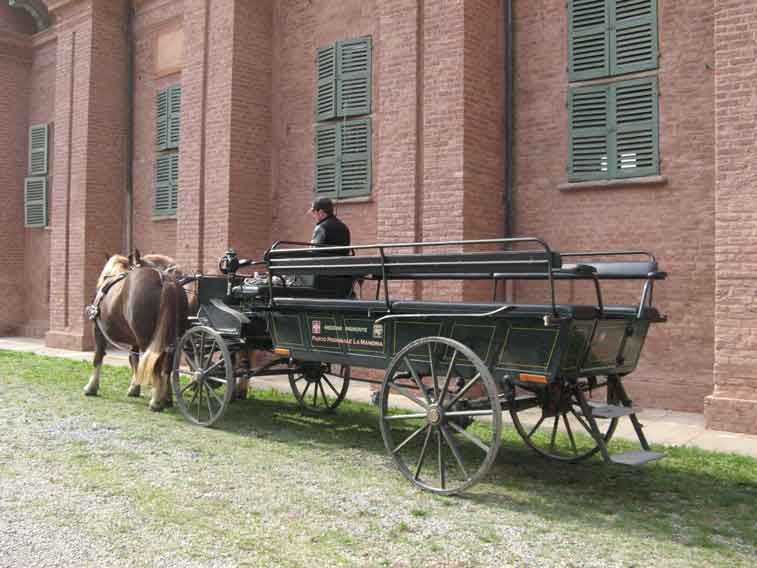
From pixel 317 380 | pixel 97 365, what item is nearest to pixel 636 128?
pixel 317 380

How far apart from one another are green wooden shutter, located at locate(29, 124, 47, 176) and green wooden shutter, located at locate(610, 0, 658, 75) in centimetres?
1392

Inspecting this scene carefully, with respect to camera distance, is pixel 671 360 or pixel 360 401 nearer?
pixel 671 360

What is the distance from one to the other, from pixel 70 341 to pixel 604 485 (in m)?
12.7

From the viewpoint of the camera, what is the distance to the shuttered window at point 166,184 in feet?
46.6

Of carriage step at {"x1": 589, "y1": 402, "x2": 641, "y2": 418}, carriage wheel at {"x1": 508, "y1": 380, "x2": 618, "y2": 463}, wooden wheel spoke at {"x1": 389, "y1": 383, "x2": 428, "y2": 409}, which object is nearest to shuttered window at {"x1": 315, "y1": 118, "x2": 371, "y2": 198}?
carriage wheel at {"x1": 508, "y1": 380, "x2": 618, "y2": 463}

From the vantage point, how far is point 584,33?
8914mm

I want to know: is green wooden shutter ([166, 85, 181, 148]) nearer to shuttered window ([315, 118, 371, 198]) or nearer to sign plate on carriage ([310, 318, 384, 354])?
shuttered window ([315, 118, 371, 198])

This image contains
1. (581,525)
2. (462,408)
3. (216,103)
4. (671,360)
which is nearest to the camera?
(581,525)

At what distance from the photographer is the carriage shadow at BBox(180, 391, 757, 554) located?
13.9ft

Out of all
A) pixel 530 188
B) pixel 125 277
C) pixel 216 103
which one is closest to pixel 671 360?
pixel 530 188

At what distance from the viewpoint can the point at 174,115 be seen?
14.1 metres

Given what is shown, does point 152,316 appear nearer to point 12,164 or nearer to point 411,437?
point 411,437

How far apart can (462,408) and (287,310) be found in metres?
1.96

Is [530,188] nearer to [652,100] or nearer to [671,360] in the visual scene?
[652,100]
